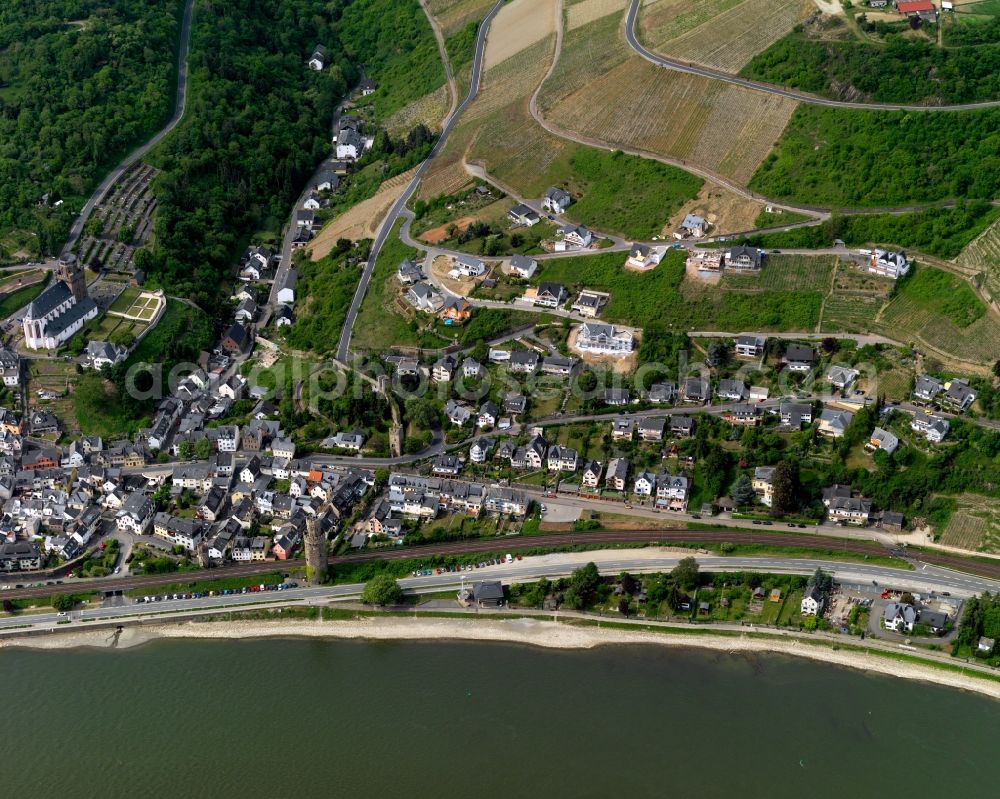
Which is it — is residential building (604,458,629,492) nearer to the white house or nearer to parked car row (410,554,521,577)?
parked car row (410,554,521,577)

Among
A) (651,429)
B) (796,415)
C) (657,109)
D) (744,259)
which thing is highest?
(657,109)

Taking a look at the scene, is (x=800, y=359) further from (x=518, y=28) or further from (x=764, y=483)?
(x=518, y=28)

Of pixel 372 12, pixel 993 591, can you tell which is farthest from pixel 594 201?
pixel 372 12

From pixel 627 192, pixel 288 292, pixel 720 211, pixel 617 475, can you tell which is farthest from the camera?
pixel 627 192

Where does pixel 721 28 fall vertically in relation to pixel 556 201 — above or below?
above

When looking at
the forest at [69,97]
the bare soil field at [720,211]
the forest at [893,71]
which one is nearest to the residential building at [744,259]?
the bare soil field at [720,211]

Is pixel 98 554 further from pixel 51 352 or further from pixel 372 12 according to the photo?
pixel 372 12

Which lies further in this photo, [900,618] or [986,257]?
[986,257]

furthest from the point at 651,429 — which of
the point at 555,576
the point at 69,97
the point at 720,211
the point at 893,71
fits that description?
the point at 69,97

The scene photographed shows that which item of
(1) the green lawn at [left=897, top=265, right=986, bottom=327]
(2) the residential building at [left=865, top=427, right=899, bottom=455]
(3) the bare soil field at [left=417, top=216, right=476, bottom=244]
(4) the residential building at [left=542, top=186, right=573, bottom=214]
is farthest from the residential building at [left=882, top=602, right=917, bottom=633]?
(3) the bare soil field at [left=417, top=216, right=476, bottom=244]
